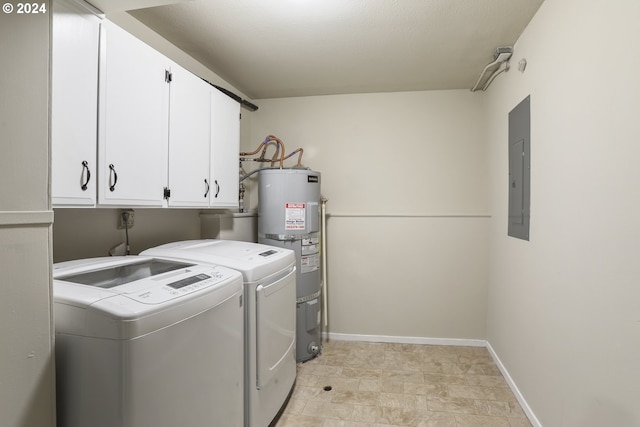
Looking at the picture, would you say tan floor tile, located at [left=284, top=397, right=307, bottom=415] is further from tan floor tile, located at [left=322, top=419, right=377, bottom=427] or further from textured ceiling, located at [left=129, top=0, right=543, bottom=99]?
textured ceiling, located at [left=129, top=0, right=543, bottom=99]

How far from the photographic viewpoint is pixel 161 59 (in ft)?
5.83

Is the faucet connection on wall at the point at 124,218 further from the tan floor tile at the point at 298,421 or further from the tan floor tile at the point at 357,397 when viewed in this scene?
the tan floor tile at the point at 357,397

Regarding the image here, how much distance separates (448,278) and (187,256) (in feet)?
8.02

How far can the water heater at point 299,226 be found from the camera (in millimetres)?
2809

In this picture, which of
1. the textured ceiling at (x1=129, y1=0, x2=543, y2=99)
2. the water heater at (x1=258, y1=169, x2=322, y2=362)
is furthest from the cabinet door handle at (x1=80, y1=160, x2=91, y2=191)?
the water heater at (x1=258, y1=169, x2=322, y2=362)

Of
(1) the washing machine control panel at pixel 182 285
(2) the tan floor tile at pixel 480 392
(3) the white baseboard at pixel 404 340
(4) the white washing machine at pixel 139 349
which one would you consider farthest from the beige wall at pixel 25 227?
(3) the white baseboard at pixel 404 340

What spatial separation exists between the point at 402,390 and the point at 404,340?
2.88 feet

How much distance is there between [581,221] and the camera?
58.3 inches

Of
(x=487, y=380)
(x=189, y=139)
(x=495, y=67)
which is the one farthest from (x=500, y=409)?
(x=189, y=139)

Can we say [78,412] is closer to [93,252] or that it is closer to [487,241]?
[93,252]

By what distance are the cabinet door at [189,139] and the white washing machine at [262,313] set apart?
339 millimetres

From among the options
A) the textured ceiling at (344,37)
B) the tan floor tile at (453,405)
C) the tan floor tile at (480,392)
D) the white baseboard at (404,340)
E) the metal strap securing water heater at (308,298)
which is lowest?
the tan floor tile at (453,405)

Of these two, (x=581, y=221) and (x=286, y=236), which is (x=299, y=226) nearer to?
(x=286, y=236)

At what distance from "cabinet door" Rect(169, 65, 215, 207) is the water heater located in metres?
0.68
